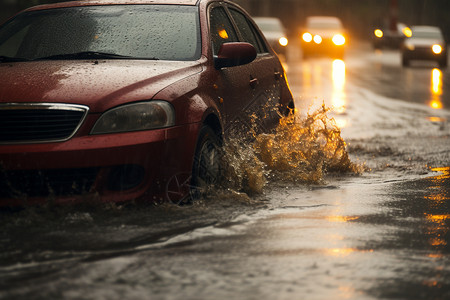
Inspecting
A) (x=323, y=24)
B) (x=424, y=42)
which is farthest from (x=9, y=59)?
(x=323, y=24)

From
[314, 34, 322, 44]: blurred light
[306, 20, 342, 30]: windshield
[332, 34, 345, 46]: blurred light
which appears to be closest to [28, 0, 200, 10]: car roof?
[314, 34, 322, 44]: blurred light

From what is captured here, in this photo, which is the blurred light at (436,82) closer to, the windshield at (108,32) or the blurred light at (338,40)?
the blurred light at (338,40)

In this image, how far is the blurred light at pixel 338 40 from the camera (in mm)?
39031

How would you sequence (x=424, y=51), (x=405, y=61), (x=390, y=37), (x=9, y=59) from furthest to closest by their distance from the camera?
(x=390, y=37) → (x=405, y=61) → (x=424, y=51) → (x=9, y=59)

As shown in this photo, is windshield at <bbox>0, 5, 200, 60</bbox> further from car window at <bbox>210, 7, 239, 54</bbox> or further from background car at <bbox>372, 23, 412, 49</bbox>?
background car at <bbox>372, 23, 412, 49</bbox>

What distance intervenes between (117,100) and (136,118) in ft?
0.55

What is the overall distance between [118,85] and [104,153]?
0.56 meters

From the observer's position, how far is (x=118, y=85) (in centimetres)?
600

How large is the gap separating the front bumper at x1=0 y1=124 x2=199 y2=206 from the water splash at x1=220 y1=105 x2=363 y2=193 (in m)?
0.92

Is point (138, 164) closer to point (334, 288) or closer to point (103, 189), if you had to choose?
point (103, 189)

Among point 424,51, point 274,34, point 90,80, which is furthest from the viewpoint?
point 274,34

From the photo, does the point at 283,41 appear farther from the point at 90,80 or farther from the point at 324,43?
the point at 90,80

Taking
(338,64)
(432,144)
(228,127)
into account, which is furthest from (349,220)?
(338,64)

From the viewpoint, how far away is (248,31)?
339 inches
